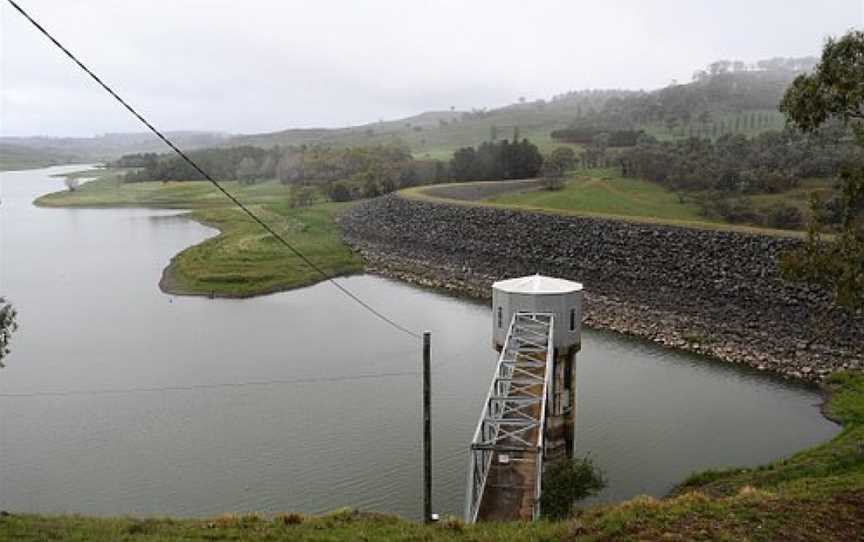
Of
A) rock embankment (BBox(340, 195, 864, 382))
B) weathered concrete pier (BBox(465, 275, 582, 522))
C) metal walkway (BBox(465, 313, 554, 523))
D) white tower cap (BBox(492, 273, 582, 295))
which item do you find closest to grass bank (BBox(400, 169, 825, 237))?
rock embankment (BBox(340, 195, 864, 382))

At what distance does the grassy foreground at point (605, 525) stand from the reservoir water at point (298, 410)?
5.21 meters

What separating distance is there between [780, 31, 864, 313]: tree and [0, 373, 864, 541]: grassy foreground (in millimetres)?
3948

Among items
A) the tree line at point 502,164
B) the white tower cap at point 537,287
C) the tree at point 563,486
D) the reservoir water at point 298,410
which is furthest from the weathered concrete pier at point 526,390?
the tree line at point 502,164

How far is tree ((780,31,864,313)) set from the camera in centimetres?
1370

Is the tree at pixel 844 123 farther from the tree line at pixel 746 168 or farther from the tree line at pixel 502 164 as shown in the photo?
the tree line at pixel 502 164

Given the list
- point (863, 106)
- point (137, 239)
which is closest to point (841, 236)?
point (863, 106)

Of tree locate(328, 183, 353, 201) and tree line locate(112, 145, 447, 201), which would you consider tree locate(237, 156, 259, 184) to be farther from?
tree locate(328, 183, 353, 201)

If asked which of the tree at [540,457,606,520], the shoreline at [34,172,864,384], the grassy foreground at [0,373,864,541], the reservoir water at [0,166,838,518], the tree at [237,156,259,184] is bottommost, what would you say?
the reservoir water at [0,166,838,518]

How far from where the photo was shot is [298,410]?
2619 centimetres

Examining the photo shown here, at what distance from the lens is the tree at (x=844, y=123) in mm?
13703

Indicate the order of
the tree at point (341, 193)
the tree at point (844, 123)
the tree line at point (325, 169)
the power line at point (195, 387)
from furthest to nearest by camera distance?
the tree line at point (325, 169) < the tree at point (341, 193) < the power line at point (195, 387) < the tree at point (844, 123)

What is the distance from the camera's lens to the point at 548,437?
20109 millimetres

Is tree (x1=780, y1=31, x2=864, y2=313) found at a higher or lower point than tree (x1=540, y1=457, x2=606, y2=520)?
higher

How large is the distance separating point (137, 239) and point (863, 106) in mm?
73488
